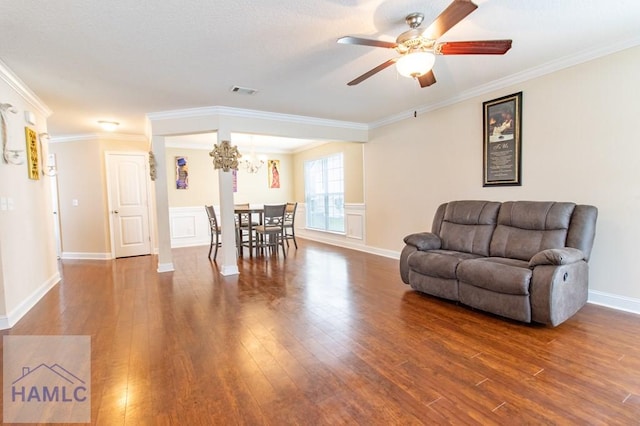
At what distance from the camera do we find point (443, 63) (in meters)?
3.11

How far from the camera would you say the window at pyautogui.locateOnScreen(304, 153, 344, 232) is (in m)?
7.03

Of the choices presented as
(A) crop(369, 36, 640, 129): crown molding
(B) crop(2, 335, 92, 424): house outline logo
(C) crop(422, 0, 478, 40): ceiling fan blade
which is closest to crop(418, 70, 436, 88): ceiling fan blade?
(C) crop(422, 0, 478, 40): ceiling fan blade

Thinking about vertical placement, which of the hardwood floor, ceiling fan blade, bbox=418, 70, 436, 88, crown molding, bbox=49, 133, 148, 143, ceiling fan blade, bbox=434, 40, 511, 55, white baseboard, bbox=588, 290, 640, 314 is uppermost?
crown molding, bbox=49, 133, 148, 143

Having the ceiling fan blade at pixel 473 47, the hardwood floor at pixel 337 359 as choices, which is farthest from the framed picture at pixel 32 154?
the ceiling fan blade at pixel 473 47

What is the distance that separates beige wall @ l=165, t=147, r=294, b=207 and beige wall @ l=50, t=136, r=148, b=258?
4.15 ft

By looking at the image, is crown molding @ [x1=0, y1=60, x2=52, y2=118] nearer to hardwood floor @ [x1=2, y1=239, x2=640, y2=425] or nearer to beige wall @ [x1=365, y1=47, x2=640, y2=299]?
hardwood floor @ [x1=2, y1=239, x2=640, y2=425]

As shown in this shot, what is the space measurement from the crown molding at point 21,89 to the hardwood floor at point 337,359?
2.29 m

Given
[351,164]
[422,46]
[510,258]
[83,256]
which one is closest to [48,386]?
[422,46]

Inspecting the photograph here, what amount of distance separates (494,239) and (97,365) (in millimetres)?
3637

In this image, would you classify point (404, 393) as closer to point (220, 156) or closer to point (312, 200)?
point (220, 156)

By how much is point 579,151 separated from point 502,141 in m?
0.77

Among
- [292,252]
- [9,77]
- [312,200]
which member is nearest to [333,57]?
[9,77]

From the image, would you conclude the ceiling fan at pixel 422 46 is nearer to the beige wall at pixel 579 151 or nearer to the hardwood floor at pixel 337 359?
the beige wall at pixel 579 151

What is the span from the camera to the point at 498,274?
264cm
